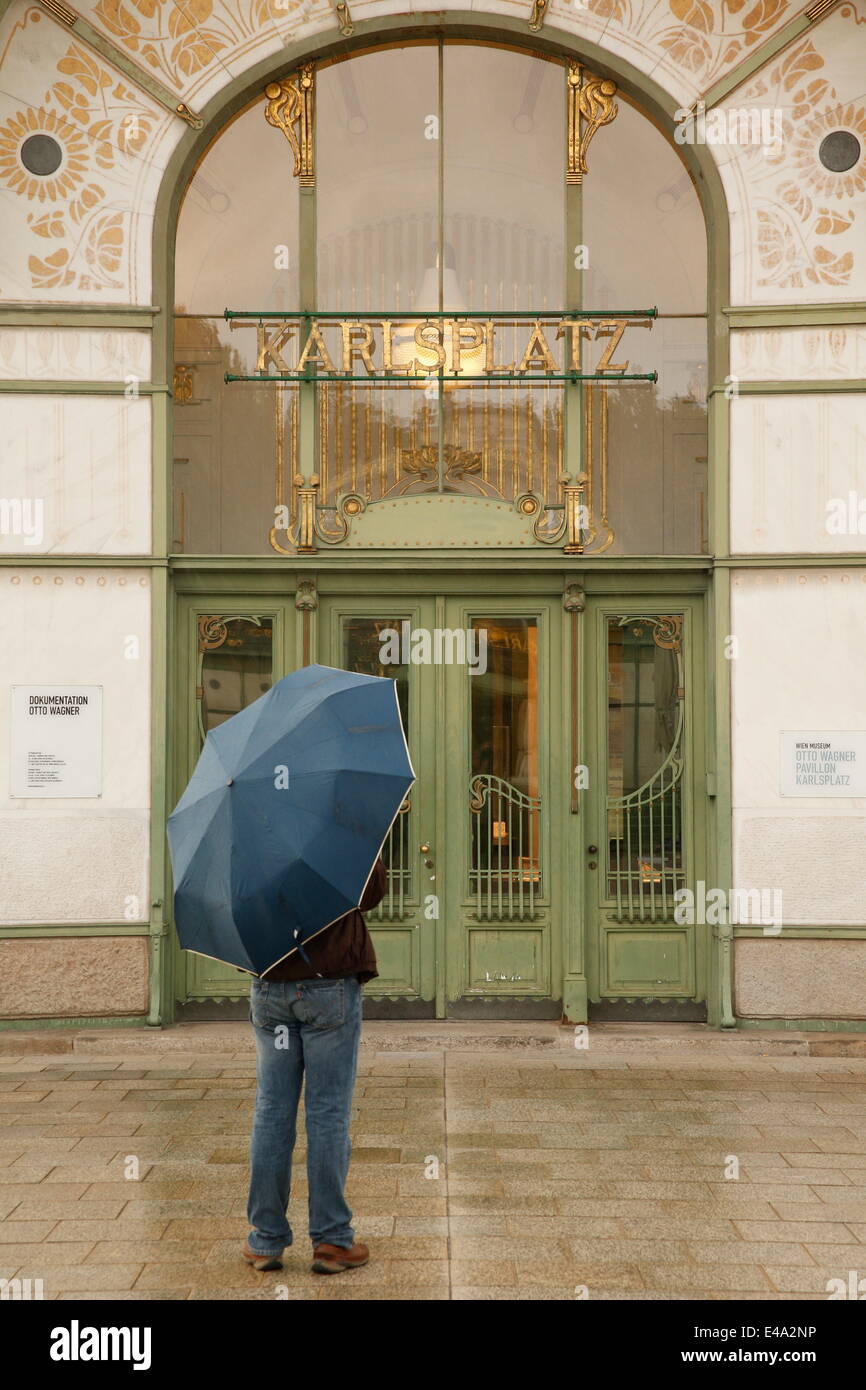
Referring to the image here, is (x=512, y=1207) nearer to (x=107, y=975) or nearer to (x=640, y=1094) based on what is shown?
(x=640, y=1094)

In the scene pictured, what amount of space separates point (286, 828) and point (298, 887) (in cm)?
19

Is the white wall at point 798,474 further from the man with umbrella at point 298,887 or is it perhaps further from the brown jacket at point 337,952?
the brown jacket at point 337,952

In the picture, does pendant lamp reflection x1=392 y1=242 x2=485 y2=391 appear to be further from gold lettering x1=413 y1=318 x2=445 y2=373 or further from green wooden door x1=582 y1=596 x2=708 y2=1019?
green wooden door x1=582 y1=596 x2=708 y2=1019

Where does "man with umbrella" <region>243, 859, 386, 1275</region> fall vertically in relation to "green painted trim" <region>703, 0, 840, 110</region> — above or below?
below

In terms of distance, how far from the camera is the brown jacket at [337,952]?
4.52 meters

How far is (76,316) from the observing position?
332 inches

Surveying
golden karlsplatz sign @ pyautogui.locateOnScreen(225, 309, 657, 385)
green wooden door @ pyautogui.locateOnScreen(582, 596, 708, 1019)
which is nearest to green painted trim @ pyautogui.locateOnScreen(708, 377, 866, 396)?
golden karlsplatz sign @ pyautogui.locateOnScreen(225, 309, 657, 385)

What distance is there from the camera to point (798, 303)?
844 cm

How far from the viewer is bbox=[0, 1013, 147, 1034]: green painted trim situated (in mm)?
8266

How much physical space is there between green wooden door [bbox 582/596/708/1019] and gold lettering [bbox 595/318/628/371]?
151cm

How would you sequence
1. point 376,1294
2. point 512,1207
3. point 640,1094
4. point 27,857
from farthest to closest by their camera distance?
point 27,857, point 640,1094, point 512,1207, point 376,1294

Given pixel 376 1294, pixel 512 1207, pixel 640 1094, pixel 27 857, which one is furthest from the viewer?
pixel 27 857

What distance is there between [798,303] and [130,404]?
422 centimetres

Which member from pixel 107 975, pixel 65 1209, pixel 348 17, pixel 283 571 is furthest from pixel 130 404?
pixel 65 1209
